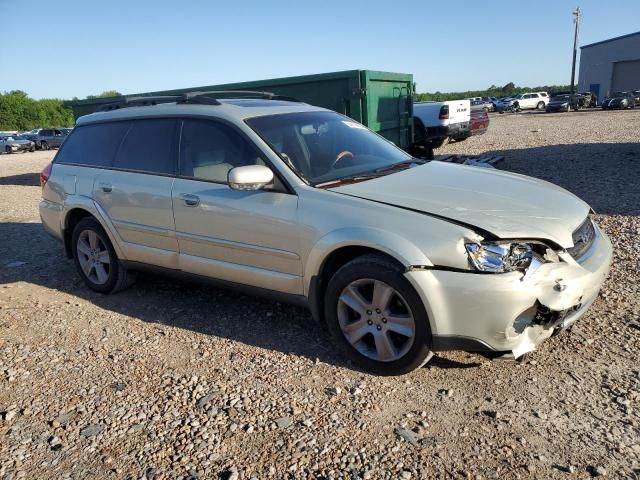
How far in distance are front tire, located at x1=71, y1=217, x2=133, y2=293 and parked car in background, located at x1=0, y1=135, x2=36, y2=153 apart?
3264 cm

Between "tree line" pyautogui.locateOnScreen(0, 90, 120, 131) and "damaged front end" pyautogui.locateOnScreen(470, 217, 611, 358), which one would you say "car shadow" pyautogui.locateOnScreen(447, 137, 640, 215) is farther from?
"tree line" pyautogui.locateOnScreen(0, 90, 120, 131)

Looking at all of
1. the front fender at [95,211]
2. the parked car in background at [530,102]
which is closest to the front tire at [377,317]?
the front fender at [95,211]

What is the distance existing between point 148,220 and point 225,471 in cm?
252

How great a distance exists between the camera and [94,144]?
5.18m

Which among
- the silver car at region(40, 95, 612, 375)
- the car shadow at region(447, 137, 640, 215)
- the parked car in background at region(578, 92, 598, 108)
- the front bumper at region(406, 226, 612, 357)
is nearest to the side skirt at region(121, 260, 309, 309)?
the silver car at region(40, 95, 612, 375)

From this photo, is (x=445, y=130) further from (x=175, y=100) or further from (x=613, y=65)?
(x=613, y=65)

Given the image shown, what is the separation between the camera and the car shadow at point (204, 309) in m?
3.90

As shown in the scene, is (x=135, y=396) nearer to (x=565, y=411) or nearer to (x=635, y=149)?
(x=565, y=411)

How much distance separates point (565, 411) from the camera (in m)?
2.86

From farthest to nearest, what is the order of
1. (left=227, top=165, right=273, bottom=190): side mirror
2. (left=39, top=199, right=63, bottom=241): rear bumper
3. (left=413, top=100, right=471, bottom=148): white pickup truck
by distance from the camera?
1. (left=413, top=100, right=471, bottom=148): white pickup truck
2. (left=39, top=199, right=63, bottom=241): rear bumper
3. (left=227, top=165, right=273, bottom=190): side mirror

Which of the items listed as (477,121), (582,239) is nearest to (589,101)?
(477,121)

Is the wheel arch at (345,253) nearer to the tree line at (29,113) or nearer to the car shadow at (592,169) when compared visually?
the car shadow at (592,169)

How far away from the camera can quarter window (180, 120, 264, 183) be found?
13.0ft

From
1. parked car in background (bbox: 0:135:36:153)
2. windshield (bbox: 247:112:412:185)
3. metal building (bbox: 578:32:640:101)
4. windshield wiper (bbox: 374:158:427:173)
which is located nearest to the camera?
windshield (bbox: 247:112:412:185)
